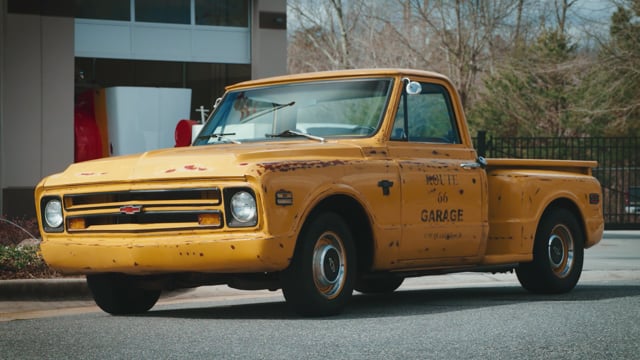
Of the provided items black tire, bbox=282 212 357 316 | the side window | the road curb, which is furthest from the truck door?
the road curb

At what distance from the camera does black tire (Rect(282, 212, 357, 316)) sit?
27.0 ft

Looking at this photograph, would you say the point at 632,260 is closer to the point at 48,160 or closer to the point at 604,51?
the point at 48,160

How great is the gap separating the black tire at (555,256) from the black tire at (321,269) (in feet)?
9.44

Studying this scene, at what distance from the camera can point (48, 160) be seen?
1964 centimetres

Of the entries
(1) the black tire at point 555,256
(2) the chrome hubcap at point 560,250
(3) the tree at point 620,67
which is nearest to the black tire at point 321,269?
(1) the black tire at point 555,256

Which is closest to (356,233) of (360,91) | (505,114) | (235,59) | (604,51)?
(360,91)

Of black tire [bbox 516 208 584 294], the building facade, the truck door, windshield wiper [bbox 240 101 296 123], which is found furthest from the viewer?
the building facade

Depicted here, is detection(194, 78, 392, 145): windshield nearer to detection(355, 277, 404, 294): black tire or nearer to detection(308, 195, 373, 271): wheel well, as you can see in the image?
detection(308, 195, 373, 271): wheel well

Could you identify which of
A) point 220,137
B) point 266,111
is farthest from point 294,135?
point 220,137

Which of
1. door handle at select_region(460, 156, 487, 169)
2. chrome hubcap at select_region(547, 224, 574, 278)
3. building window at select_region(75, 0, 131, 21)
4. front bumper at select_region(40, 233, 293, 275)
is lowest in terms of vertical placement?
chrome hubcap at select_region(547, 224, 574, 278)

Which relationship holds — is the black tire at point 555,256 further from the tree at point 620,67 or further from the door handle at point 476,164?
the tree at point 620,67

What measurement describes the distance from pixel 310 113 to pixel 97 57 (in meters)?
11.5

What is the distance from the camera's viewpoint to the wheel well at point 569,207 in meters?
11.3

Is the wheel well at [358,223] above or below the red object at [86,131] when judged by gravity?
below
